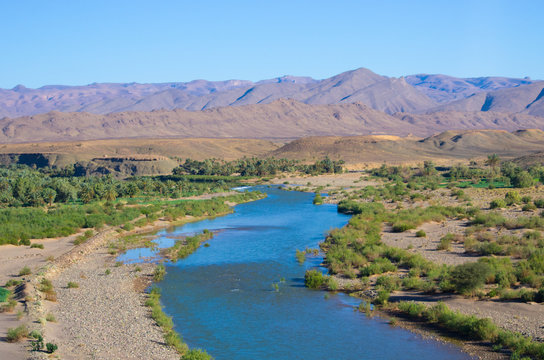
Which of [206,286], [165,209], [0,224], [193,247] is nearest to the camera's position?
[206,286]

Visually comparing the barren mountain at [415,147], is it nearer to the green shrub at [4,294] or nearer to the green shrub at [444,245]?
the green shrub at [444,245]

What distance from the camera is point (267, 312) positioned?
23797 millimetres

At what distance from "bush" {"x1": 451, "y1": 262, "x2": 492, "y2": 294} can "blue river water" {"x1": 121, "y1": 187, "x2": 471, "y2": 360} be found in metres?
4.06

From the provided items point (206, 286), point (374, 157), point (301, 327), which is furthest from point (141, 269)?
point (374, 157)

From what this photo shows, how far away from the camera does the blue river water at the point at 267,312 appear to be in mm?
19641

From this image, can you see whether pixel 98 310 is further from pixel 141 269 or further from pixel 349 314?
pixel 349 314

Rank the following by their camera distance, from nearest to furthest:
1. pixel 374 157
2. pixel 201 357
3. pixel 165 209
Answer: pixel 201 357 → pixel 165 209 → pixel 374 157

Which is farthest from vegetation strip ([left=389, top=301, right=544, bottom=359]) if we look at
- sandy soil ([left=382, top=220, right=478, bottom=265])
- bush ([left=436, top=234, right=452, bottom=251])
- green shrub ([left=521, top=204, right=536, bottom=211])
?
green shrub ([left=521, top=204, right=536, bottom=211])

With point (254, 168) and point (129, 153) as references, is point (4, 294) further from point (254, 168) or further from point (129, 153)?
point (129, 153)

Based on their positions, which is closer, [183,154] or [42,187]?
[42,187]

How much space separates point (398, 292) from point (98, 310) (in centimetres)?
1351

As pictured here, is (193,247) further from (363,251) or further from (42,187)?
(42,187)

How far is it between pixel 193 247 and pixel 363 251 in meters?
12.2

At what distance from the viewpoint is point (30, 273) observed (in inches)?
1160
